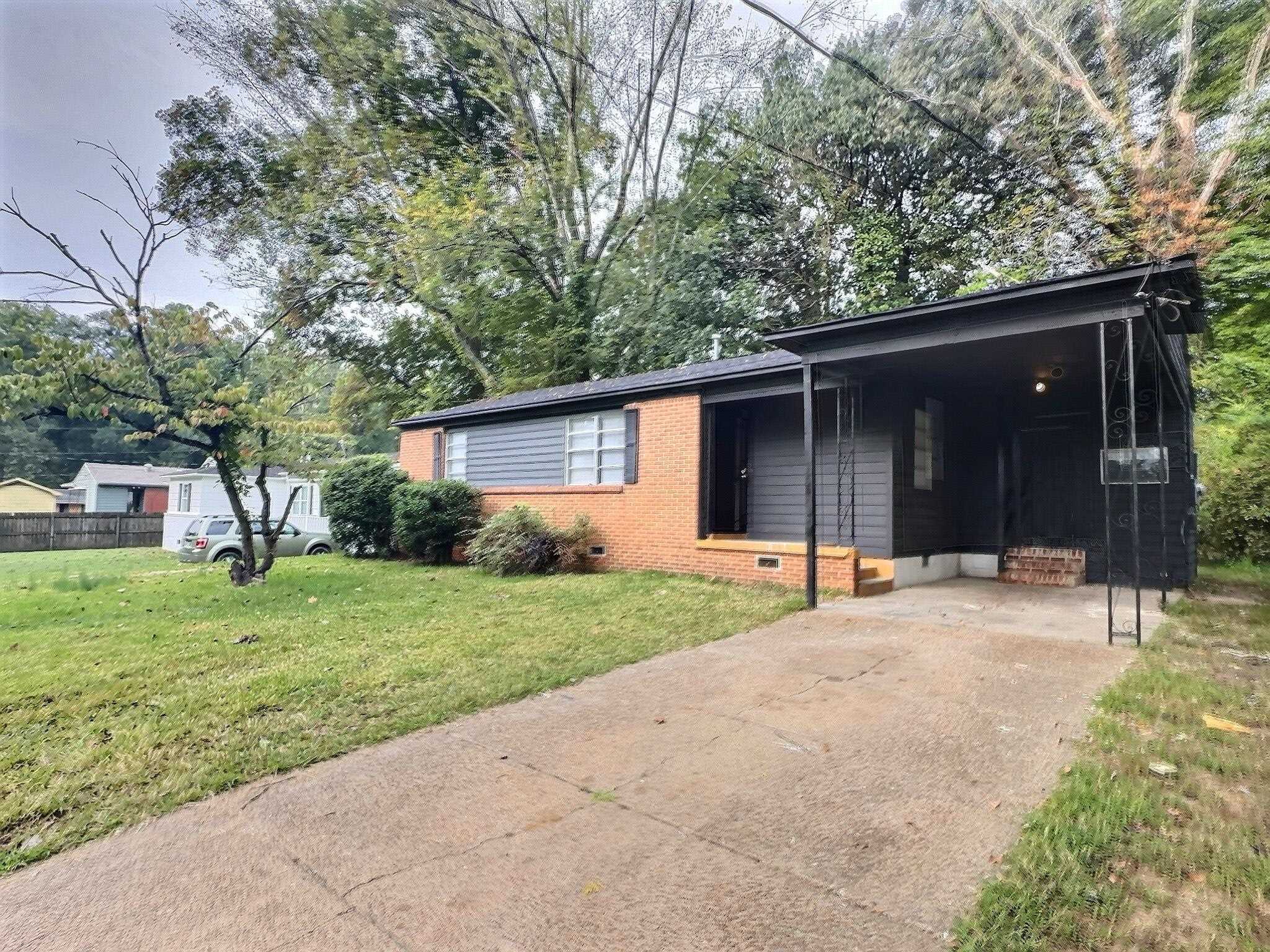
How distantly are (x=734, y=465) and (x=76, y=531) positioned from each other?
24.0m

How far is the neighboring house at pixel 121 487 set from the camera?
32406 millimetres

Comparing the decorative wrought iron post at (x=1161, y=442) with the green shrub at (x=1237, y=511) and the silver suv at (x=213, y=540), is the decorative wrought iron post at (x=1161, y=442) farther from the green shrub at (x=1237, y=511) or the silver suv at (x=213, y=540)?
the silver suv at (x=213, y=540)

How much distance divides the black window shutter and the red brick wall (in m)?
0.07

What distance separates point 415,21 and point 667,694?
A: 23623 millimetres

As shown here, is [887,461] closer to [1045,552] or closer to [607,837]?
[1045,552]

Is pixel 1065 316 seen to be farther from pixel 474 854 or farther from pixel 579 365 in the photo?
pixel 579 365

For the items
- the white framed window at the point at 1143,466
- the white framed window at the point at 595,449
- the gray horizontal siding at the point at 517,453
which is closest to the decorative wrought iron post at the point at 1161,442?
the white framed window at the point at 1143,466

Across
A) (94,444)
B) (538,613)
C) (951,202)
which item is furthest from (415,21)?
(94,444)

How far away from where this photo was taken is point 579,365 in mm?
21234

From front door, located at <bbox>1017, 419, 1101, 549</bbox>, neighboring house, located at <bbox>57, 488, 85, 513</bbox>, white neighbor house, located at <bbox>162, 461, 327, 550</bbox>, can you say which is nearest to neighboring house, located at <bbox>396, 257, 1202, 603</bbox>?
front door, located at <bbox>1017, 419, 1101, 549</bbox>

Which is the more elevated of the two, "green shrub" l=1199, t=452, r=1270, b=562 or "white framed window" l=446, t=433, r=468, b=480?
"white framed window" l=446, t=433, r=468, b=480

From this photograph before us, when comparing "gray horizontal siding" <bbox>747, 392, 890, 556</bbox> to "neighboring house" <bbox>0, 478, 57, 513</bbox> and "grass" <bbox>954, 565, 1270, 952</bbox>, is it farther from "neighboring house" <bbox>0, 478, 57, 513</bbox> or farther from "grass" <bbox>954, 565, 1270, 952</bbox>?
"neighboring house" <bbox>0, 478, 57, 513</bbox>

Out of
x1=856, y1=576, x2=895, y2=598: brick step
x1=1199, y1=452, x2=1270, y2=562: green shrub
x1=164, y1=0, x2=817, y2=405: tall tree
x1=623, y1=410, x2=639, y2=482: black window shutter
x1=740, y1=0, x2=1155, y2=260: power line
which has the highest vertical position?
x1=164, y1=0, x2=817, y2=405: tall tree

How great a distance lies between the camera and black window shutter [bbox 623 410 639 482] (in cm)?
1020
